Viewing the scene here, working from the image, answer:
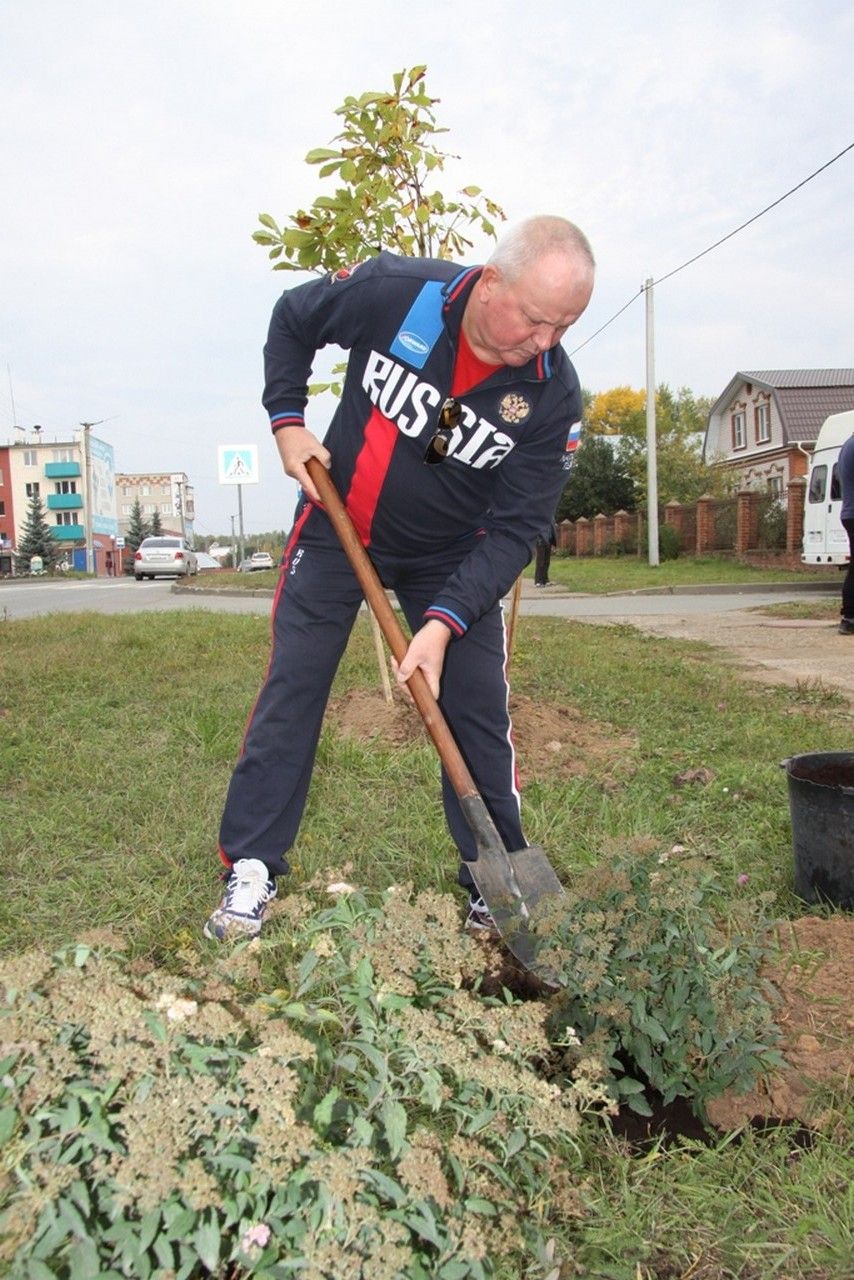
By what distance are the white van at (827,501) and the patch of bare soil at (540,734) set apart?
44.5 feet

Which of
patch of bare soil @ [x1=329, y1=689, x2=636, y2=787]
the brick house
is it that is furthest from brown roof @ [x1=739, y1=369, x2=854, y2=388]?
patch of bare soil @ [x1=329, y1=689, x2=636, y2=787]

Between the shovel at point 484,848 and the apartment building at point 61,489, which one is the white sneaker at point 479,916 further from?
the apartment building at point 61,489

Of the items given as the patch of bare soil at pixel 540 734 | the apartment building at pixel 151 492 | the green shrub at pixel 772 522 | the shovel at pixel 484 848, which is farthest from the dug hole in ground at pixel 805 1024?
the apartment building at pixel 151 492

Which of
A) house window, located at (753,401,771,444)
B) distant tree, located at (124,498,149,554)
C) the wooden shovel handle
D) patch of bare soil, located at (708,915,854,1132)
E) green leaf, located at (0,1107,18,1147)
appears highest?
house window, located at (753,401,771,444)

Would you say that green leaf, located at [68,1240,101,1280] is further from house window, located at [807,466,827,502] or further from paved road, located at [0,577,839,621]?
house window, located at [807,466,827,502]

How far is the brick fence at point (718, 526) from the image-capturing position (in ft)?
74.4

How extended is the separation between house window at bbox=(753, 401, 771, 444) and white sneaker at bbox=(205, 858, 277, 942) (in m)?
39.5

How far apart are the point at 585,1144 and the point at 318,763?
102 inches

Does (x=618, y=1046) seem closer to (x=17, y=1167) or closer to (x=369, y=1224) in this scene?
(x=369, y=1224)

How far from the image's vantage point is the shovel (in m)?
2.16

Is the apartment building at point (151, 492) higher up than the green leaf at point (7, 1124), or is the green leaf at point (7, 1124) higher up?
the apartment building at point (151, 492)

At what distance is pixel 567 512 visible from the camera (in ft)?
132

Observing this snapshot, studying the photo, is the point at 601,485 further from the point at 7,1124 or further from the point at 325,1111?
the point at 7,1124

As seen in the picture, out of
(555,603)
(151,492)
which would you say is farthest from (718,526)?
(151,492)
